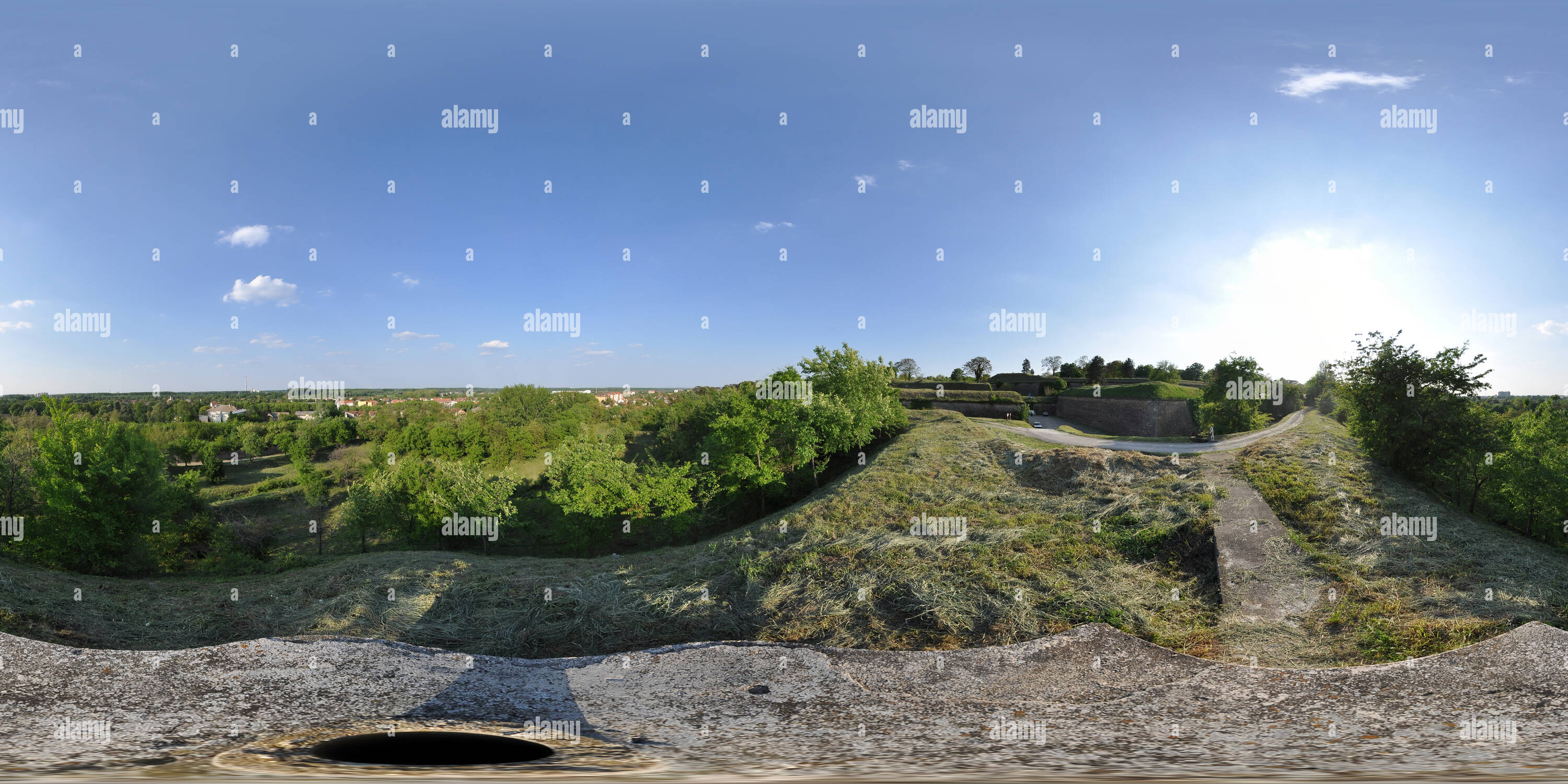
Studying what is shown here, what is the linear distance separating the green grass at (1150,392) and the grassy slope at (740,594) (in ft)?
86.9

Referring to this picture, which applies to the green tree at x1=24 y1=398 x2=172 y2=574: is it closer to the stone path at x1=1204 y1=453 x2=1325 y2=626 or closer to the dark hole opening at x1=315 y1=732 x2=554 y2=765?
the dark hole opening at x1=315 y1=732 x2=554 y2=765

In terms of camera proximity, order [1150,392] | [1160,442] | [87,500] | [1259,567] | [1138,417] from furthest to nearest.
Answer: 1. [1150,392]
2. [1138,417]
3. [1160,442]
4. [87,500]
5. [1259,567]

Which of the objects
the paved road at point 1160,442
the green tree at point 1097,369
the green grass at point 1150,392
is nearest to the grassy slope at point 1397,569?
the paved road at point 1160,442

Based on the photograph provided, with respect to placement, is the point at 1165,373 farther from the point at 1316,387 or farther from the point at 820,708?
the point at 820,708

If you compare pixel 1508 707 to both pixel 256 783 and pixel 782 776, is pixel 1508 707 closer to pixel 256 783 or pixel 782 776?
pixel 782 776

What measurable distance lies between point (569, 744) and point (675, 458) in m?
31.7

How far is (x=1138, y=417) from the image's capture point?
3488cm

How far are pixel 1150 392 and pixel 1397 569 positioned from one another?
31020 mm

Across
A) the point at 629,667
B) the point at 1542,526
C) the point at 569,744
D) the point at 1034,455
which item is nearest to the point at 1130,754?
the point at 569,744

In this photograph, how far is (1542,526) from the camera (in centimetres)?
1360

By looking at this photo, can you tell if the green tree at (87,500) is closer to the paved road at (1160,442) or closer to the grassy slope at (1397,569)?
the grassy slope at (1397,569)

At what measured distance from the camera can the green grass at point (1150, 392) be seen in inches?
1387

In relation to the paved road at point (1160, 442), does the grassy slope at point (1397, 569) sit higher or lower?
lower

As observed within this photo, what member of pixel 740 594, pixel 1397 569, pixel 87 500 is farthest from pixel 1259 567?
pixel 87 500
